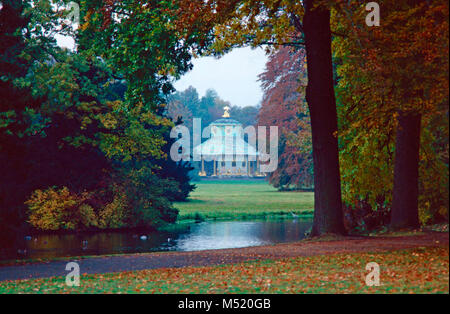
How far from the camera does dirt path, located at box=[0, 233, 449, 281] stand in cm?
1404

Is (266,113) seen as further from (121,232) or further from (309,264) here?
(309,264)

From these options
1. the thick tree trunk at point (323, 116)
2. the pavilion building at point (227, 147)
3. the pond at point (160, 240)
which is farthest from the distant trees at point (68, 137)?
the pavilion building at point (227, 147)

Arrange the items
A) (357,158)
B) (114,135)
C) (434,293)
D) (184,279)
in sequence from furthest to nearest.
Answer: (114,135), (357,158), (184,279), (434,293)

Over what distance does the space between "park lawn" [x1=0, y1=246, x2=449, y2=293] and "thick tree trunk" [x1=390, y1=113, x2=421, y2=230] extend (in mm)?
4563

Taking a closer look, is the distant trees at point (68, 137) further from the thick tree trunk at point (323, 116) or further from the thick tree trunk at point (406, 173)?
the thick tree trunk at point (406, 173)

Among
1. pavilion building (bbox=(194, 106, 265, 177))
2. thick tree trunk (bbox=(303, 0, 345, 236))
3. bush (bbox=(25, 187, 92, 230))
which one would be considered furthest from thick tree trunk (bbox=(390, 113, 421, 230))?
pavilion building (bbox=(194, 106, 265, 177))

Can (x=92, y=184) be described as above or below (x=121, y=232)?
above

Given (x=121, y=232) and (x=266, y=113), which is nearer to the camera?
(x=121, y=232)

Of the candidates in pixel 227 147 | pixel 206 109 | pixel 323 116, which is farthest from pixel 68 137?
pixel 206 109

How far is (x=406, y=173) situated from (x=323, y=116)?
278 centimetres

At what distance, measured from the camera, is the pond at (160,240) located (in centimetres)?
2392

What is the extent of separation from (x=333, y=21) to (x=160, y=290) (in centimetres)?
1250

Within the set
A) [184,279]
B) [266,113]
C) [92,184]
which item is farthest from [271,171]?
[184,279]
